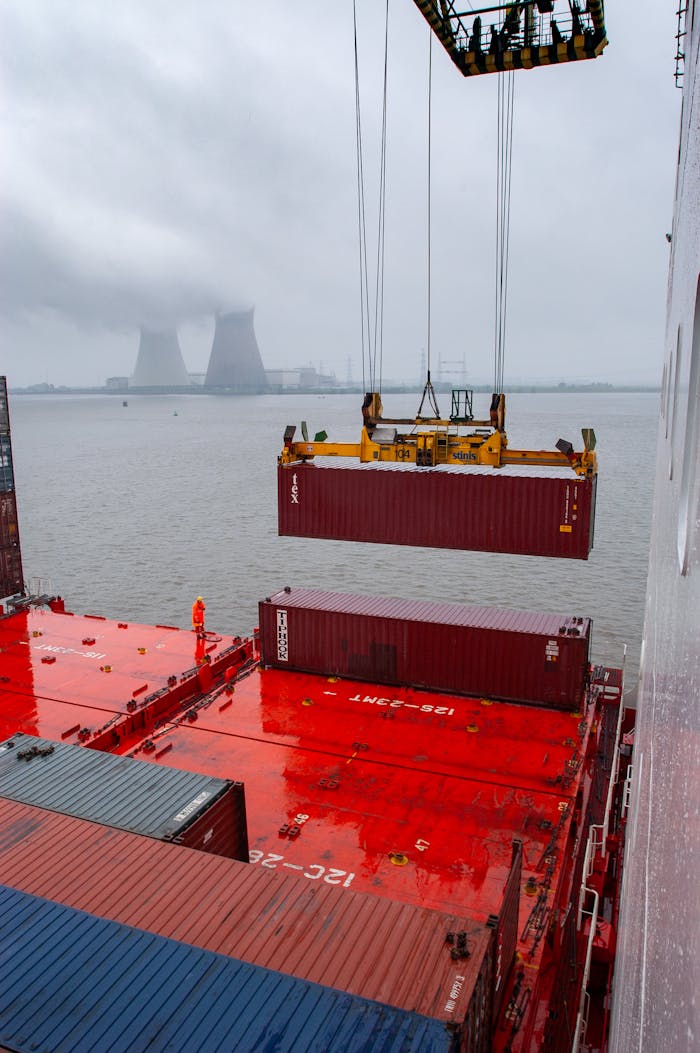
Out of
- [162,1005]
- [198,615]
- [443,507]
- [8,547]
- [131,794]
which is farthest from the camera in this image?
[8,547]

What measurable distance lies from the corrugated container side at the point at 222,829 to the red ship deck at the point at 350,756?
1412 mm

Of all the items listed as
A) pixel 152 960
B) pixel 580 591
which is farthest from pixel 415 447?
pixel 580 591

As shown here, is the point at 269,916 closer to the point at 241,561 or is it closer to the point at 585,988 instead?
the point at 585,988

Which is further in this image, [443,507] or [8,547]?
[8,547]

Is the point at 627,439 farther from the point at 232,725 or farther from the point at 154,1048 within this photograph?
the point at 154,1048

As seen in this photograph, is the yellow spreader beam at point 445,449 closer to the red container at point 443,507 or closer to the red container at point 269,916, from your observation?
the red container at point 443,507

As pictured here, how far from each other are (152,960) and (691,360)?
22.1ft

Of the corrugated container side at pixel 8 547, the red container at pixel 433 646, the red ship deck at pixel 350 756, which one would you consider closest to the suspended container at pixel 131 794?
the red ship deck at pixel 350 756

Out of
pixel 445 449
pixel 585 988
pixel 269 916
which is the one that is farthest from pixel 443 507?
pixel 269 916

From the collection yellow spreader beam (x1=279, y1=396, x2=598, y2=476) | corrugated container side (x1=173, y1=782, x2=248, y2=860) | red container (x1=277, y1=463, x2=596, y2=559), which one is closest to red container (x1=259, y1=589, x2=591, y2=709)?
red container (x1=277, y1=463, x2=596, y2=559)

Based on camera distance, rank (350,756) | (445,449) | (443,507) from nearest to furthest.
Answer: (350,756) → (445,449) → (443,507)

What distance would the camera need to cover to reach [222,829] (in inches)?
389

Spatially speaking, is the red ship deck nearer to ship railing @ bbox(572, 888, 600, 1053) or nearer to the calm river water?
ship railing @ bbox(572, 888, 600, 1053)

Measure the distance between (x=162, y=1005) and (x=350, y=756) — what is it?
8.83m
